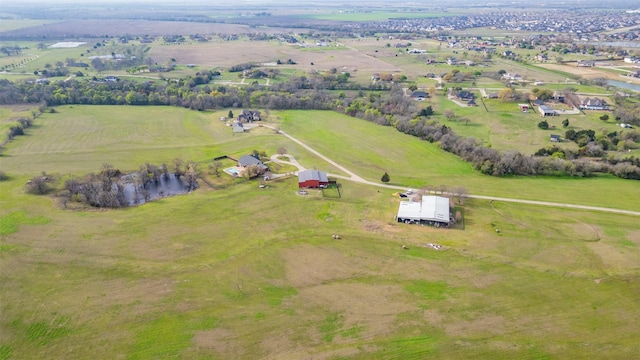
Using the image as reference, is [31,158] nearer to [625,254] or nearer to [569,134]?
[625,254]

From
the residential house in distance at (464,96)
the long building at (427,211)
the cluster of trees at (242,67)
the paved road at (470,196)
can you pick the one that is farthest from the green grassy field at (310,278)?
the cluster of trees at (242,67)

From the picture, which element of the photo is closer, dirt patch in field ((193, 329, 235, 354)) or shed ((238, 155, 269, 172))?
dirt patch in field ((193, 329, 235, 354))

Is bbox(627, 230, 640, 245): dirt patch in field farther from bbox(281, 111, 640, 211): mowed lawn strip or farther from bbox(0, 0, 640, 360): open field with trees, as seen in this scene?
bbox(281, 111, 640, 211): mowed lawn strip

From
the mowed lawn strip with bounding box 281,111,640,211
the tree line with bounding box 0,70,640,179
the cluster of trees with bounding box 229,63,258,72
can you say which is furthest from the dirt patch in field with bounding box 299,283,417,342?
the cluster of trees with bounding box 229,63,258,72

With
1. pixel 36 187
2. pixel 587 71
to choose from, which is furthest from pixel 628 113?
pixel 36 187

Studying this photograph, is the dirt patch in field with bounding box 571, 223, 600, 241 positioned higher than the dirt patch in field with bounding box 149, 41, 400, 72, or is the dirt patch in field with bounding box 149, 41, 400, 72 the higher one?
the dirt patch in field with bounding box 149, 41, 400, 72

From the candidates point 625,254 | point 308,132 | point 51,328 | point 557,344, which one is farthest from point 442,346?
point 308,132

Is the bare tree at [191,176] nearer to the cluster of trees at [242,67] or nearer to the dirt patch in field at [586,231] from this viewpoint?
the dirt patch in field at [586,231]
